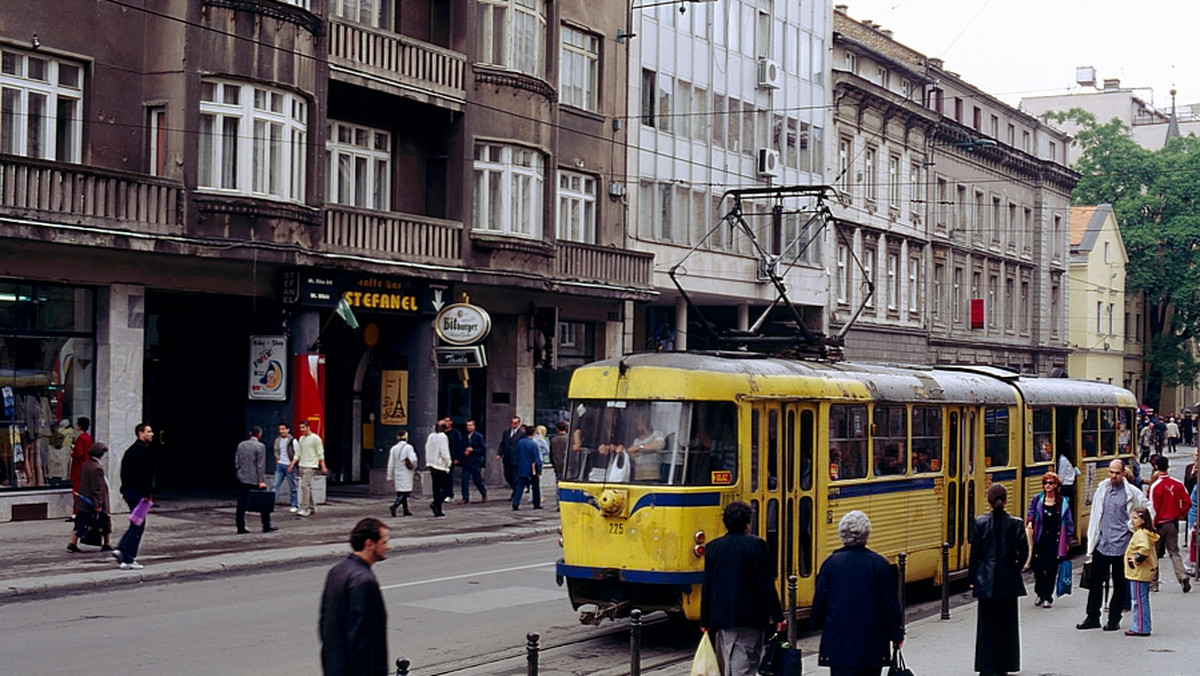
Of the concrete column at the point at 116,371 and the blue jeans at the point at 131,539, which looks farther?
the concrete column at the point at 116,371

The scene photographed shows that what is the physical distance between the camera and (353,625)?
7.23m

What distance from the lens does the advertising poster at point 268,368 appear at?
26.8m

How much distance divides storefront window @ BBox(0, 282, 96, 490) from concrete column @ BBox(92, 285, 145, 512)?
22cm

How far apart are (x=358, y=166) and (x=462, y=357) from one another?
446cm

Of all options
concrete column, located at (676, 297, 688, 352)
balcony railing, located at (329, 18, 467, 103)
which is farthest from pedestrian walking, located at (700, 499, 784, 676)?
concrete column, located at (676, 297, 688, 352)

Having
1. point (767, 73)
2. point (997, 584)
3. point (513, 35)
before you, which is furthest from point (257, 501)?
point (767, 73)

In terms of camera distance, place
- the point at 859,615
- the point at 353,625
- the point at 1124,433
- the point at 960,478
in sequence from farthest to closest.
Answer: the point at 1124,433 → the point at 960,478 → the point at 859,615 → the point at 353,625

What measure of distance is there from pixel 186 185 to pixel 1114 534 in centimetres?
1587

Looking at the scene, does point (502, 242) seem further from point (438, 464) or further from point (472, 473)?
point (438, 464)

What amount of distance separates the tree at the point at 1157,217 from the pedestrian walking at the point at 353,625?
238 ft

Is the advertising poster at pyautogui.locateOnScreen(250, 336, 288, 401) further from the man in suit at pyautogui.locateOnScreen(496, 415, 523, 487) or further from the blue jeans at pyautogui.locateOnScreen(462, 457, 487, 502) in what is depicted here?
the man in suit at pyautogui.locateOnScreen(496, 415, 523, 487)

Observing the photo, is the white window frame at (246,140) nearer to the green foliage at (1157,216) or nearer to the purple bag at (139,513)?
the purple bag at (139,513)

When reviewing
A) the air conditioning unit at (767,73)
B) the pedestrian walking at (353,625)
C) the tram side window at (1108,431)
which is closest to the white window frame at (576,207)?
the air conditioning unit at (767,73)

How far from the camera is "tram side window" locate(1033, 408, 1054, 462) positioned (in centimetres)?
2073
